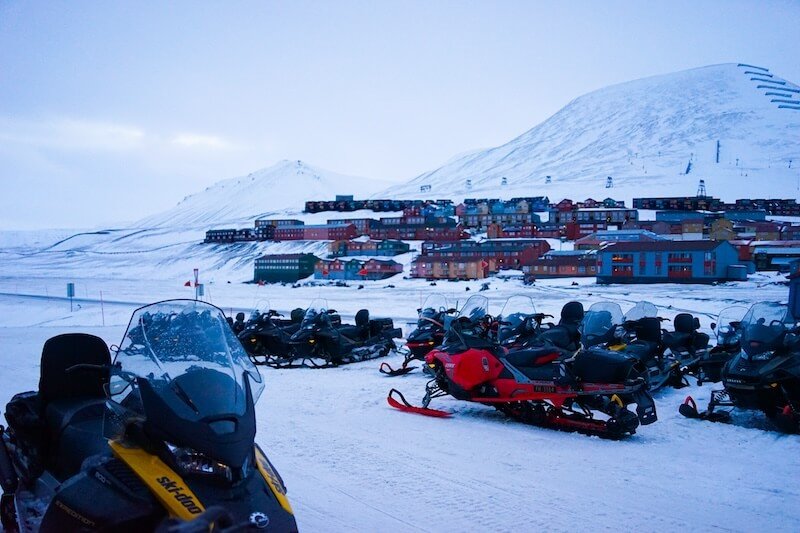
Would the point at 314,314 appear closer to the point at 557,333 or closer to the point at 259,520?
the point at 557,333

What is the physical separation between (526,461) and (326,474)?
6.33 ft

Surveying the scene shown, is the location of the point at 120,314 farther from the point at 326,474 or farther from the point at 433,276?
the point at 433,276

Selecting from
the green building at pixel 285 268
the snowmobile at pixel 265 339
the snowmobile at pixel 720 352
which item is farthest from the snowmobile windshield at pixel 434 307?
the green building at pixel 285 268

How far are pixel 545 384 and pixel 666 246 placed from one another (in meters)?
43.6

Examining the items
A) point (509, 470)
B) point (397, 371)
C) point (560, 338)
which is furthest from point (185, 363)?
point (397, 371)

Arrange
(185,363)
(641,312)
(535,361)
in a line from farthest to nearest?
(641,312), (535,361), (185,363)

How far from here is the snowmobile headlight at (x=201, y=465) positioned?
2758 millimetres

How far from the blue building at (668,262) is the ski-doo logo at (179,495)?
47671mm

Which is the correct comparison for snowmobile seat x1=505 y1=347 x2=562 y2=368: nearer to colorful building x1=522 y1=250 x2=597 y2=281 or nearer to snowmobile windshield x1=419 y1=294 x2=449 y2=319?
snowmobile windshield x1=419 y1=294 x2=449 y2=319

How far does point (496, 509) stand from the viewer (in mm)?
4578

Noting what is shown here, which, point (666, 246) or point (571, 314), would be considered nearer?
point (571, 314)

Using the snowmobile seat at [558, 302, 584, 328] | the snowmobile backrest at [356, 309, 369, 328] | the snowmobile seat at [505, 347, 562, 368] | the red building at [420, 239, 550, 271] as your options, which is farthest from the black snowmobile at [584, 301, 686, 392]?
the red building at [420, 239, 550, 271]

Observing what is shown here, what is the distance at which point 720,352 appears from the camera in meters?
10.0

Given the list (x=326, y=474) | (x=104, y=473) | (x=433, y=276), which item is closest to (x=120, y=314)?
(x=326, y=474)
